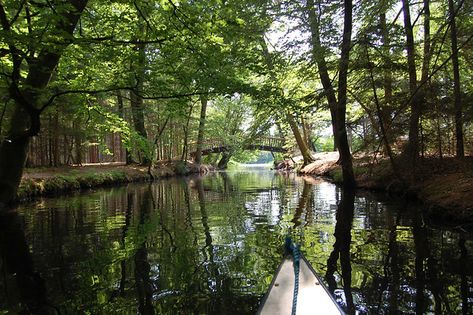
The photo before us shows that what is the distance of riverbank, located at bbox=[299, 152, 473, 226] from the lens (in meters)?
7.73

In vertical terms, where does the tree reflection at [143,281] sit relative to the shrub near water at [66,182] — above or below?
below

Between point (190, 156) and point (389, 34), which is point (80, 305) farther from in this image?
A: point (190, 156)

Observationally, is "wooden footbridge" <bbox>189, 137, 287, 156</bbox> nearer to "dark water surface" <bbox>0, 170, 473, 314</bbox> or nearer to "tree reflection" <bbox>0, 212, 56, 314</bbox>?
Result: "dark water surface" <bbox>0, 170, 473, 314</bbox>

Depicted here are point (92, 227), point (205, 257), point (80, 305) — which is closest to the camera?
point (80, 305)

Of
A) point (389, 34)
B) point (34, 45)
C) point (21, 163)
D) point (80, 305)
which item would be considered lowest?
point (80, 305)

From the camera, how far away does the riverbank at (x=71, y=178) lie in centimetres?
1411

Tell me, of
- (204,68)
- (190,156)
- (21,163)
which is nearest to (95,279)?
(204,68)

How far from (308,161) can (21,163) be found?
865 inches

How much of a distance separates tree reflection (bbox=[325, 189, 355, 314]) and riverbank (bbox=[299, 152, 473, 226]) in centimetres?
192

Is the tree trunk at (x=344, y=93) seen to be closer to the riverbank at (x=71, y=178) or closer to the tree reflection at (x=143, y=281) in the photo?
the tree reflection at (x=143, y=281)

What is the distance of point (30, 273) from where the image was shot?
5297 millimetres

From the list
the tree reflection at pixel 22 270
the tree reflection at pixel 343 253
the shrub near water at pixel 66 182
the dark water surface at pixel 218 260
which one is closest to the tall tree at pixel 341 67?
the tree reflection at pixel 343 253

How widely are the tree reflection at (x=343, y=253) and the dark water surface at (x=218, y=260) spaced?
0.07ft

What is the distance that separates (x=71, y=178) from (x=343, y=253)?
14.5m
